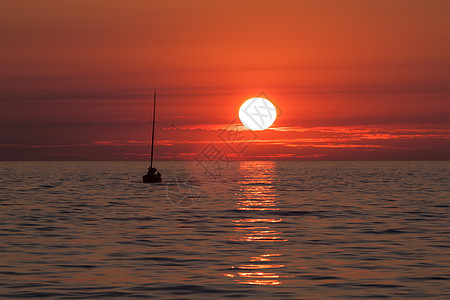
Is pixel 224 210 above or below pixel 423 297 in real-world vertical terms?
below

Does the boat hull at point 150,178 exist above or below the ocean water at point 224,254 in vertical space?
below

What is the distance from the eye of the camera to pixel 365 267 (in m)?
25.7

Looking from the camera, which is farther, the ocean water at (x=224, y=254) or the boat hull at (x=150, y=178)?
the boat hull at (x=150, y=178)

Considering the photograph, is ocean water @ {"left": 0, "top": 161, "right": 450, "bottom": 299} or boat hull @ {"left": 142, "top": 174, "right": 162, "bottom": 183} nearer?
ocean water @ {"left": 0, "top": 161, "right": 450, "bottom": 299}

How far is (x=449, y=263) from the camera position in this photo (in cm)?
2648

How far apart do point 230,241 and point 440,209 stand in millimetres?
27422

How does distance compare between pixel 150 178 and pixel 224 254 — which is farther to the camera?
pixel 150 178

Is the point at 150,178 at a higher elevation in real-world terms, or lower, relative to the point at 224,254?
lower

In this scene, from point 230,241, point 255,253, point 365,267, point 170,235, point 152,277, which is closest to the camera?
point 152,277

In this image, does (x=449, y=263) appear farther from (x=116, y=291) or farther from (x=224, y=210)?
(x=224, y=210)

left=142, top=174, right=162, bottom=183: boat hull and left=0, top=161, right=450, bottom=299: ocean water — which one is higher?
left=0, top=161, right=450, bottom=299: ocean water

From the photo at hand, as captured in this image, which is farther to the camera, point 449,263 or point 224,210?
point 224,210

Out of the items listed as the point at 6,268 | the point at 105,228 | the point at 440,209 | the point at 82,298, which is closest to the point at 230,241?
the point at 105,228

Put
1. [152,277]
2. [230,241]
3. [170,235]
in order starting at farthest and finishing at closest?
[170,235]
[230,241]
[152,277]
